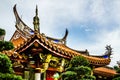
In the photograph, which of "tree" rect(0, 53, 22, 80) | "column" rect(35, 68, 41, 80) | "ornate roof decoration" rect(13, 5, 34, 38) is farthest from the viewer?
"ornate roof decoration" rect(13, 5, 34, 38)

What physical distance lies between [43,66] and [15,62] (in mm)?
1165

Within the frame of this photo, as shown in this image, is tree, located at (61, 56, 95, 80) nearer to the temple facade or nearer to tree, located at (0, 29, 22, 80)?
the temple facade

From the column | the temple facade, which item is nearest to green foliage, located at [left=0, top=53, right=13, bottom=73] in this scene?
the temple facade

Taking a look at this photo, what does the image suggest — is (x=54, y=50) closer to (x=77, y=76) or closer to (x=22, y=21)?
(x=77, y=76)

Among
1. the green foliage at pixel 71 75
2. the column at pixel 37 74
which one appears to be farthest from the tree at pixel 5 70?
the column at pixel 37 74

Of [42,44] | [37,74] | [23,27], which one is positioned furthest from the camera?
[23,27]

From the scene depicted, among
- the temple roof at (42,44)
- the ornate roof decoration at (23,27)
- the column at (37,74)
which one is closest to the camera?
the temple roof at (42,44)

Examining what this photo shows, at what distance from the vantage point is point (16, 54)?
9.63 metres

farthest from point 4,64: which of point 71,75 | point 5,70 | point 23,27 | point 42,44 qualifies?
point 23,27

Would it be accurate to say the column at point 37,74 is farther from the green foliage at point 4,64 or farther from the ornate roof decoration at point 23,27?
the ornate roof decoration at point 23,27

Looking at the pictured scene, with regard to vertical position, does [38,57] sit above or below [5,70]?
above

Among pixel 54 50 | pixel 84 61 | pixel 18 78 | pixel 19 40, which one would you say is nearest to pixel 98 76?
Answer: pixel 19 40

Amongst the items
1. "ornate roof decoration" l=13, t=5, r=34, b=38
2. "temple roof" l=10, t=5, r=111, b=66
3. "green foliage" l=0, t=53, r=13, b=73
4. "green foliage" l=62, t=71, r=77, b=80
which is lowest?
"green foliage" l=62, t=71, r=77, b=80

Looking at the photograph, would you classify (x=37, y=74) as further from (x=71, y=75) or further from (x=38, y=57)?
(x=71, y=75)
